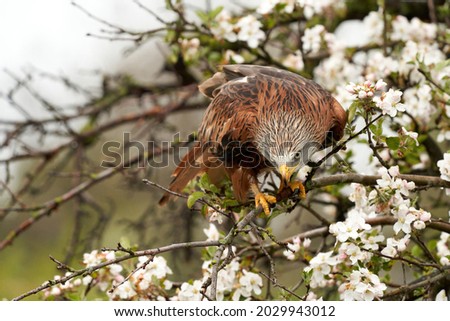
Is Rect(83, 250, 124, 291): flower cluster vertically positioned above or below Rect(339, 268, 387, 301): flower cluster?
above

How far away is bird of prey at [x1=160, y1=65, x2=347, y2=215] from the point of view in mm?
3521

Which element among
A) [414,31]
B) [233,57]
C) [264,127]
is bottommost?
[264,127]

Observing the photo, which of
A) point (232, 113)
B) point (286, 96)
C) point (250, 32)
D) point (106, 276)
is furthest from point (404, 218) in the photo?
point (250, 32)

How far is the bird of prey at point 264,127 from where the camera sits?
352 cm

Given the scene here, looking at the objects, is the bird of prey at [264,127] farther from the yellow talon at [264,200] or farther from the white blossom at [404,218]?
the white blossom at [404,218]

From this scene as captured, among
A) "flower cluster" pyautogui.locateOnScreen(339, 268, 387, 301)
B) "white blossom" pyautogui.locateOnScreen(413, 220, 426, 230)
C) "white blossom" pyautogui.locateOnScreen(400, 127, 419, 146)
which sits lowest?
"flower cluster" pyautogui.locateOnScreen(339, 268, 387, 301)

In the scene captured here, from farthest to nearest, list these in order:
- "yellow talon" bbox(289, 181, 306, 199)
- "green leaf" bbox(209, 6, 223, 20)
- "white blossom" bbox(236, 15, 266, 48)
A: 1. "white blossom" bbox(236, 15, 266, 48)
2. "green leaf" bbox(209, 6, 223, 20)
3. "yellow talon" bbox(289, 181, 306, 199)

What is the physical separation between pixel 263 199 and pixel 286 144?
0.30 m

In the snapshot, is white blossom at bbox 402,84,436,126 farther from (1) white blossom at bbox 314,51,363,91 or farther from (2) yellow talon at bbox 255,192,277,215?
(2) yellow talon at bbox 255,192,277,215

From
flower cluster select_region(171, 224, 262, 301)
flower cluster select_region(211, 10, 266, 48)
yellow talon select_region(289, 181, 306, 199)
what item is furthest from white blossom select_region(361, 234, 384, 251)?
flower cluster select_region(211, 10, 266, 48)

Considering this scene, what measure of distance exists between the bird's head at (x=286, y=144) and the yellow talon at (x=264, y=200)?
104mm

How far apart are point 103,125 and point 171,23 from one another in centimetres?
159

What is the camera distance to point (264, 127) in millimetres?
3582

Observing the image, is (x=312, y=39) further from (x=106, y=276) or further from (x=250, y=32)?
(x=106, y=276)
